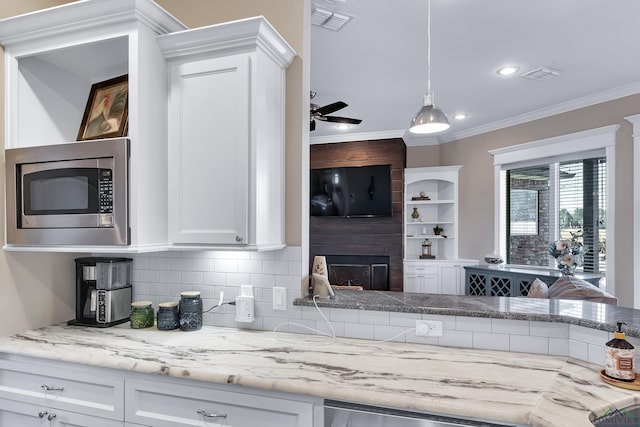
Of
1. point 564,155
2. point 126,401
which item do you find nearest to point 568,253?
point 564,155

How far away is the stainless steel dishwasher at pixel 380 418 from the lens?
119 centimetres

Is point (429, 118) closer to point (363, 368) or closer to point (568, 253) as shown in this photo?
point (363, 368)

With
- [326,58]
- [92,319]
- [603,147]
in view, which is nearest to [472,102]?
[603,147]

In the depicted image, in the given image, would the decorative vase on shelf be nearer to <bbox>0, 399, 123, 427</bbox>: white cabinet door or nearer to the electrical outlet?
the electrical outlet

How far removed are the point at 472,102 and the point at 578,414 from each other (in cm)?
398

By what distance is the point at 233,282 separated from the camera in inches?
79.4

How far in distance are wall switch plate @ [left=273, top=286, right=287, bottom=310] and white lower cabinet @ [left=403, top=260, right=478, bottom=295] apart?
411 cm

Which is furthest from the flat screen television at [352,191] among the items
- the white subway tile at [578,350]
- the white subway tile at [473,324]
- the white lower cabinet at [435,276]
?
the white subway tile at [578,350]

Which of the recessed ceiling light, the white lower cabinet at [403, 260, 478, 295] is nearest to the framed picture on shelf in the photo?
the recessed ceiling light

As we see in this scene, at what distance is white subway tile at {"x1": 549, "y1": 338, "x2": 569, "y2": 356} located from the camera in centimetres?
157

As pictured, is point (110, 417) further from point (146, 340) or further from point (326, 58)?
point (326, 58)

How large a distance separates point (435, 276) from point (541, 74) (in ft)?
10.1

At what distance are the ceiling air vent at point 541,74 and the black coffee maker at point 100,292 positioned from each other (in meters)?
3.74

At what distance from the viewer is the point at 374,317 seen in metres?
1.81
